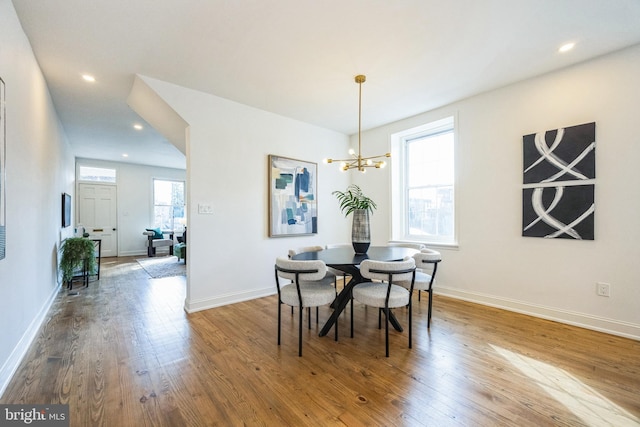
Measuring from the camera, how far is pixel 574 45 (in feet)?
8.00

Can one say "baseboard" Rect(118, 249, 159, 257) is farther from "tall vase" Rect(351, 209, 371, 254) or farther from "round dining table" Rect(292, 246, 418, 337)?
"tall vase" Rect(351, 209, 371, 254)

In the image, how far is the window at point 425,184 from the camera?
3924mm

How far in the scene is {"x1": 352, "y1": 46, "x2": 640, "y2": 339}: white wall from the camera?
2482 mm

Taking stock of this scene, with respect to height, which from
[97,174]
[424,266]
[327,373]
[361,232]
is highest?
[97,174]

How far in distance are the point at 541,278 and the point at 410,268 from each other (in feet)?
6.26

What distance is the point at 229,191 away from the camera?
3539 mm

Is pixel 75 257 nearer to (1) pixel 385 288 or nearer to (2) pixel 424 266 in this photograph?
(1) pixel 385 288

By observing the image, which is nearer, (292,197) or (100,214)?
(292,197)

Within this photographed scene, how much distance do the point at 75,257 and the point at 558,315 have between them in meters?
6.54

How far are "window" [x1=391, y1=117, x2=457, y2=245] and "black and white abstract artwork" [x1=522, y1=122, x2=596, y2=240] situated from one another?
36.6 inches

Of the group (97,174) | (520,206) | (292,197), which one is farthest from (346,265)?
(97,174)

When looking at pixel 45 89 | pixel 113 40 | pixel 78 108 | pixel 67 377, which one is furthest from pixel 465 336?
pixel 78 108

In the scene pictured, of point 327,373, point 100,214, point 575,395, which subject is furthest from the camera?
point 100,214

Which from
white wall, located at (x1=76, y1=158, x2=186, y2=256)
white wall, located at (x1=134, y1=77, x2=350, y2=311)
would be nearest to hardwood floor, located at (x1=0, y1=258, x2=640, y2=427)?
white wall, located at (x1=134, y1=77, x2=350, y2=311)
